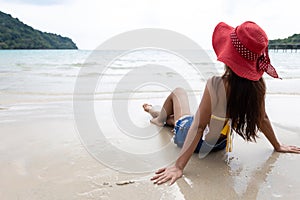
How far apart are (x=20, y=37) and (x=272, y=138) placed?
2280 inches

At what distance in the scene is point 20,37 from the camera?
52156mm

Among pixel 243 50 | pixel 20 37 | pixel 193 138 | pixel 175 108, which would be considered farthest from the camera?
pixel 20 37

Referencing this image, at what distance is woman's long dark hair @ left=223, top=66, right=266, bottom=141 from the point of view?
1703 millimetres

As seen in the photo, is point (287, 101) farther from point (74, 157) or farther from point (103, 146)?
point (74, 157)

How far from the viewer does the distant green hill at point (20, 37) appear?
49.5 m

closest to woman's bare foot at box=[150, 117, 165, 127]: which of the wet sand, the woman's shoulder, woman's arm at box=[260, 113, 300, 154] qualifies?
the wet sand

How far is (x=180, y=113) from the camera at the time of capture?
8.86 feet

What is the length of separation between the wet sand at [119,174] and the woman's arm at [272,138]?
0.26ft

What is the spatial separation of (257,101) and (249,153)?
671mm

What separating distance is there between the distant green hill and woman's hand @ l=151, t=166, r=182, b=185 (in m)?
53.8

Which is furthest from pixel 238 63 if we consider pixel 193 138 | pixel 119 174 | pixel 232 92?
pixel 119 174

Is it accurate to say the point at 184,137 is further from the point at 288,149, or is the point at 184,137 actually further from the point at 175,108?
the point at 288,149

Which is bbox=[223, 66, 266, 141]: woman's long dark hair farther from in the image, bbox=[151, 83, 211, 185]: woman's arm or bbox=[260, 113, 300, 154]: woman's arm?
bbox=[260, 113, 300, 154]: woman's arm

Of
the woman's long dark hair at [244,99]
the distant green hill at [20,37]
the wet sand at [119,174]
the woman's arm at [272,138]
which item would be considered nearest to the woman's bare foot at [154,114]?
Result: the wet sand at [119,174]
